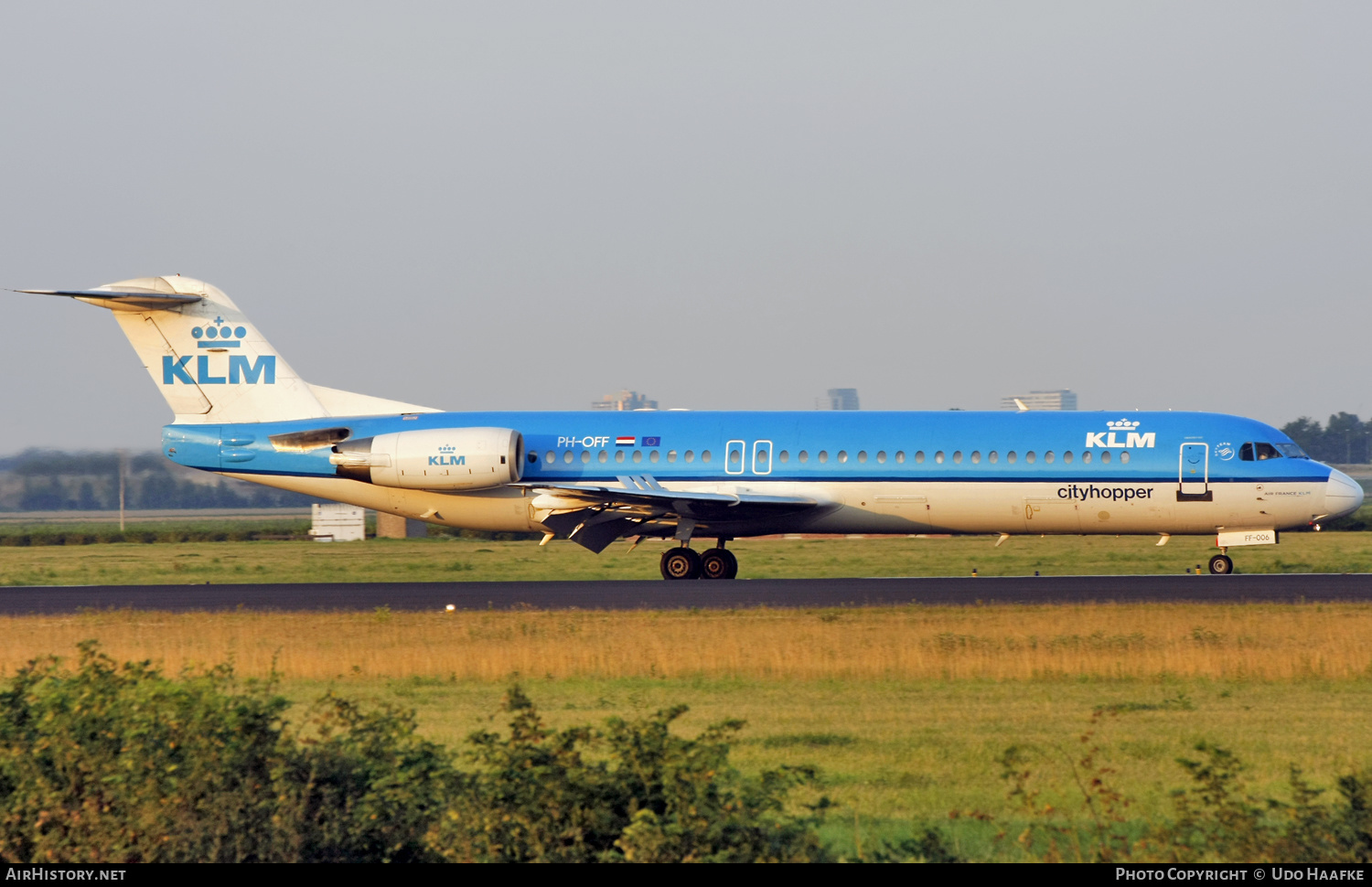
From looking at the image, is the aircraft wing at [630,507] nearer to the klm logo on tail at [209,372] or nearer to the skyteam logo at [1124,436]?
the skyteam logo at [1124,436]

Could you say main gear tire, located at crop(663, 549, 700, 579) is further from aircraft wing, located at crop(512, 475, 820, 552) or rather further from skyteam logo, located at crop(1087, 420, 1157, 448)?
skyteam logo, located at crop(1087, 420, 1157, 448)

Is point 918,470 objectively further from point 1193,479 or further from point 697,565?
point 1193,479

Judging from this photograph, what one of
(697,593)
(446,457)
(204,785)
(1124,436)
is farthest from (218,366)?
(204,785)

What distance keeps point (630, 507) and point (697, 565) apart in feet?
7.41

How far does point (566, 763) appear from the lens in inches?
287

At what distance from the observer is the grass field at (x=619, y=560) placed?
100 ft

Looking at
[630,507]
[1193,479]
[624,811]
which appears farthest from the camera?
[1193,479]

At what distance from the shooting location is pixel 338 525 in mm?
52625

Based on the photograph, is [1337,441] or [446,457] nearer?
[446,457]

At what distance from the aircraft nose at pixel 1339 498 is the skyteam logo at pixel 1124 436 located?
360 centimetres

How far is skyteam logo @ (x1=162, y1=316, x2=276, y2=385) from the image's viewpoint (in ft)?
93.7

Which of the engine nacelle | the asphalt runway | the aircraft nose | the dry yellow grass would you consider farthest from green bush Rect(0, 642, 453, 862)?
the aircraft nose

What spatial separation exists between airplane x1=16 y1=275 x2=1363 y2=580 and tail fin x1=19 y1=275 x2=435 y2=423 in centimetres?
4
